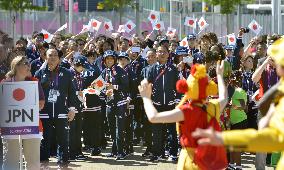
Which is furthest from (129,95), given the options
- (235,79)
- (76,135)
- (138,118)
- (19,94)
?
(19,94)

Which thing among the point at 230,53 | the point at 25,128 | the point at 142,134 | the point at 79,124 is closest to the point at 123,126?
the point at 79,124

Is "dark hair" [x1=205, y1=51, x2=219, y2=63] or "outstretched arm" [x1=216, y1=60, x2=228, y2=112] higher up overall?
"dark hair" [x1=205, y1=51, x2=219, y2=63]

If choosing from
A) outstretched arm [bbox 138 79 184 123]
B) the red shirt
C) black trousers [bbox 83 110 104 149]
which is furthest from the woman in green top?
outstretched arm [bbox 138 79 184 123]

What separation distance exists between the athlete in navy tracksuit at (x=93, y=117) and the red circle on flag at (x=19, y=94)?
15.1 ft

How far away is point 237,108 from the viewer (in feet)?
41.4

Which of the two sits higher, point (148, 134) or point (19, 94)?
point (19, 94)

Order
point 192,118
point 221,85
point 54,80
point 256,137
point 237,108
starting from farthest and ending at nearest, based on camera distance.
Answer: point 54,80
point 237,108
point 221,85
point 192,118
point 256,137

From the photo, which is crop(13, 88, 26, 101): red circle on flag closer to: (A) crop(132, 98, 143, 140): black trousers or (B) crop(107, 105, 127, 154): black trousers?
(B) crop(107, 105, 127, 154): black trousers

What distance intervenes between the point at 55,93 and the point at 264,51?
423 cm

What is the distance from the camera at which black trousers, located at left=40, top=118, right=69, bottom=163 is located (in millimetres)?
13195

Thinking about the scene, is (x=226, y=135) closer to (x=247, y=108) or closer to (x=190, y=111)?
(x=190, y=111)

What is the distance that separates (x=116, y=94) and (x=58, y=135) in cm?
180

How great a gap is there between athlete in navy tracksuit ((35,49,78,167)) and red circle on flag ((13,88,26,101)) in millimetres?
2576

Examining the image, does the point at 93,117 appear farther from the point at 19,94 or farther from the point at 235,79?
the point at 19,94
